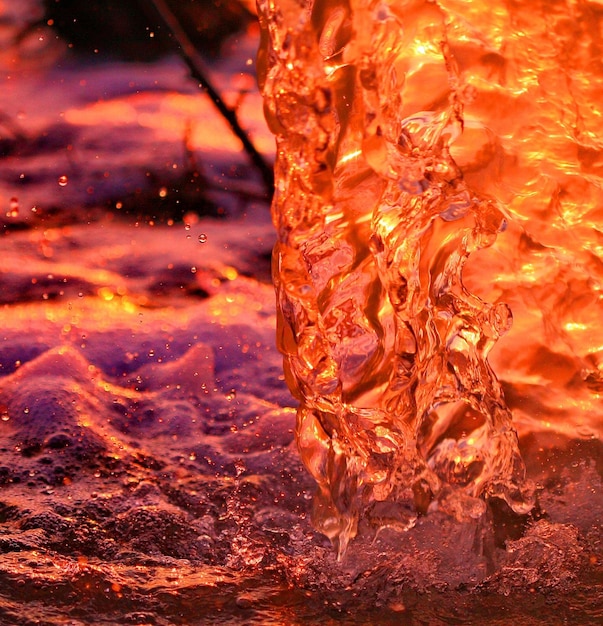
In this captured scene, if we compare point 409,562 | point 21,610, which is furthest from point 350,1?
point 21,610

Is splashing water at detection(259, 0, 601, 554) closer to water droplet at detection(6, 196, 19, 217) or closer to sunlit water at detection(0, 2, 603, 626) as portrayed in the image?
sunlit water at detection(0, 2, 603, 626)

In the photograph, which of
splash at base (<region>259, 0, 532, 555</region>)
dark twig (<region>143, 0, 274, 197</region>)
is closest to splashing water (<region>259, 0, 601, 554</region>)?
splash at base (<region>259, 0, 532, 555</region>)

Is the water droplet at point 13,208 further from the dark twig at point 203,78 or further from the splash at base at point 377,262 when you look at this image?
the splash at base at point 377,262

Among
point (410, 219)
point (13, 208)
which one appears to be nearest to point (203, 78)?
point (13, 208)

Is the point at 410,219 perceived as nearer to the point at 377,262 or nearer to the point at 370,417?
the point at 377,262

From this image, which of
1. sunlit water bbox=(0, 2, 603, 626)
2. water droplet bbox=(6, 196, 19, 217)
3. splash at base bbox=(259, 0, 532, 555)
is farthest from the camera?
water droplet bbox=(6, 196, 19, 217)

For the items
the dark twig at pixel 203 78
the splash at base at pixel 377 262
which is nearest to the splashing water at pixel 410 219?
the splash at base at pixel 377 262

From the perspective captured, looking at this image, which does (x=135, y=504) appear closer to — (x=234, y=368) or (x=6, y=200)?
(x=234, y=368)
